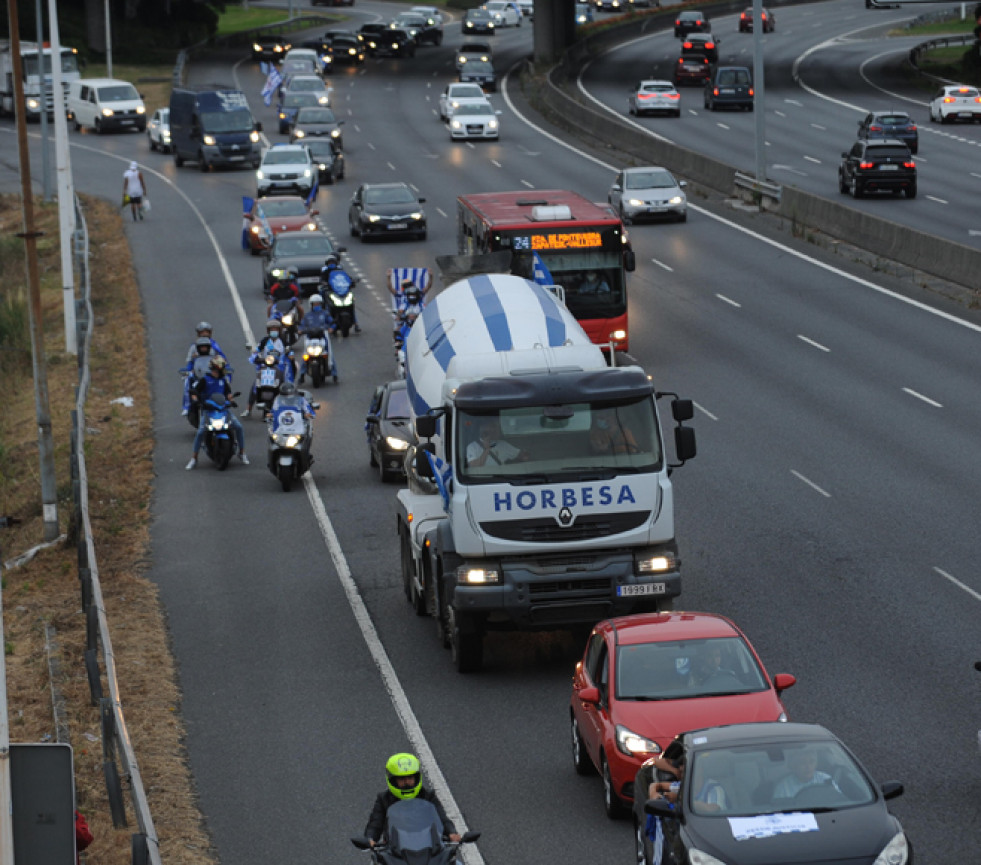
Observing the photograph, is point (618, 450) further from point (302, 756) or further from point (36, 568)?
point (36, 568)

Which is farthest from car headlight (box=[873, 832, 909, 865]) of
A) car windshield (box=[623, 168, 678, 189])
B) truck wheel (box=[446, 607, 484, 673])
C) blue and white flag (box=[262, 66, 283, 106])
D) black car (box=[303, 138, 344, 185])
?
blue and white flag (box=[262, 66, 283, 106])

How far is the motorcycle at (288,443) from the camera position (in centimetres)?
2656

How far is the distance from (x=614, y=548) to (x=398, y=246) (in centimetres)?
3283

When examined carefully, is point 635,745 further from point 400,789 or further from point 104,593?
point 104,593

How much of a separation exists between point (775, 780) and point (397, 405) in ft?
54.6

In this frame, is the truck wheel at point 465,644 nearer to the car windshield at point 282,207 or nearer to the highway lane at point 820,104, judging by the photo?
the highway lane at point 820,104

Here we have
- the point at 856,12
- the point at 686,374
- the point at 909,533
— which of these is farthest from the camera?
the point at 856,12

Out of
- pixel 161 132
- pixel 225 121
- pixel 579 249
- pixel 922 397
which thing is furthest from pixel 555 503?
pixel 161 132

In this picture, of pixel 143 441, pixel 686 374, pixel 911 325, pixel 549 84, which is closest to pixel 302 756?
pixel 143 441

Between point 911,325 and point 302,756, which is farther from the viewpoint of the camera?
point 911,325

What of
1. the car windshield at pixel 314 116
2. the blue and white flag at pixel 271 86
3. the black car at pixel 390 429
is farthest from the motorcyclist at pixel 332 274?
the blue and white flag at pixel 271 86

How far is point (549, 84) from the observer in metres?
80.6

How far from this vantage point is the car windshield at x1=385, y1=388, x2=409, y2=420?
27.2 m

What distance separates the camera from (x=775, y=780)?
11227mm
